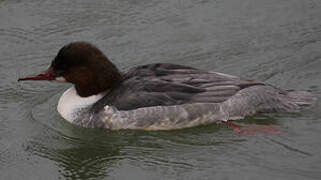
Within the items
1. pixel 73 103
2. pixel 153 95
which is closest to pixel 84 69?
pixel 73 103

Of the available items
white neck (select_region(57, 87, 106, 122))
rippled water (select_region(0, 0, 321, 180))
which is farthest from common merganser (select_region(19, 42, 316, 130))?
rippled water (select_region(0, 0, 321, 180))

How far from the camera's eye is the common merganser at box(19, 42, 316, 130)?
27.9 feet

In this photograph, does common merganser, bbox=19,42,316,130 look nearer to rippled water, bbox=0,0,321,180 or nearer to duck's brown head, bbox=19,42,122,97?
duck's brown head, bbox=19,42,122,97

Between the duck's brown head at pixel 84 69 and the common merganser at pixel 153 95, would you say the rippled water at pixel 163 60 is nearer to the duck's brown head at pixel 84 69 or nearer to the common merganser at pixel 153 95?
the common merganser at pixel 153 95

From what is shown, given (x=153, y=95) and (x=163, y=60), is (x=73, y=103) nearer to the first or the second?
(x=153, y=95)

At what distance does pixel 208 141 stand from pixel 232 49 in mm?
2688

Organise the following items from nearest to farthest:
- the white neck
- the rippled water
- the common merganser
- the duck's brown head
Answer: the rippled water → the common merganser → the duck's brown head → the white neck

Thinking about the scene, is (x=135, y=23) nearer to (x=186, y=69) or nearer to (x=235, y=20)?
(x=235, y=20)

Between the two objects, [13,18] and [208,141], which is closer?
[208,141]

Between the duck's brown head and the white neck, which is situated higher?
the duck's brown head

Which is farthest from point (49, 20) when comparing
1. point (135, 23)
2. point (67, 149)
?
point (67, 149)

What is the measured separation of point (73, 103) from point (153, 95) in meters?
1.04

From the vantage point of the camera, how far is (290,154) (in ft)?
25.3

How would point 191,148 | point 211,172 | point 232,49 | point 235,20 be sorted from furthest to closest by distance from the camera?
point 235,20
point 232,49
point 191,148
point 211,172
